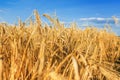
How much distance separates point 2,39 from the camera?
279 centimetres

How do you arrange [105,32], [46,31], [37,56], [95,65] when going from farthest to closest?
[105,32] < [46,31] < [37,56] < [95,65]

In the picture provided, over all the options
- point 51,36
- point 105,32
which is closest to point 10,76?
point 51,36

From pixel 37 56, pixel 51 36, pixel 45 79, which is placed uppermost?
pixel 51 36

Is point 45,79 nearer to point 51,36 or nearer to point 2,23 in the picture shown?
point 51,36

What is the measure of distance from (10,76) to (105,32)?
15.2 feet

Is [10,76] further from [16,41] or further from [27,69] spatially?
[16,41]

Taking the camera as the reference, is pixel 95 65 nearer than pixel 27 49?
Yes

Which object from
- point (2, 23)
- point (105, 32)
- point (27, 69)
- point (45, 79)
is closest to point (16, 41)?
point (27, 69)

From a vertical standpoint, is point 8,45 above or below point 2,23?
below

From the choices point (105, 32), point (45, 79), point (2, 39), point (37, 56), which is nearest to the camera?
point (45, 79)

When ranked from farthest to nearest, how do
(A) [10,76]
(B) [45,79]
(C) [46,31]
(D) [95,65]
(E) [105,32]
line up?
1. (E) [105,32]
2. (C) [46,31]
3. (A) [10,76]
4. (B) [45,79]
5. (D) [95,65]

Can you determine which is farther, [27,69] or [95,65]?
[27,69]

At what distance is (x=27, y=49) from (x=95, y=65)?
80 cm

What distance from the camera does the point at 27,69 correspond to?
243 cm
